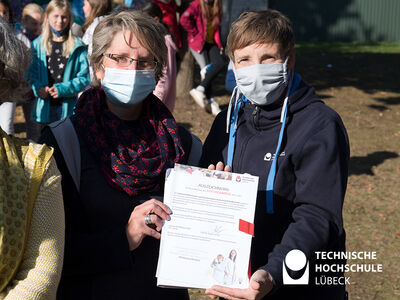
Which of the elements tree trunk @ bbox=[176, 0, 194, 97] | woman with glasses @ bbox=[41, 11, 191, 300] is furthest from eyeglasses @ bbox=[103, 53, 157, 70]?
tree trunk @ bbox=[176, 0, 194, 97]

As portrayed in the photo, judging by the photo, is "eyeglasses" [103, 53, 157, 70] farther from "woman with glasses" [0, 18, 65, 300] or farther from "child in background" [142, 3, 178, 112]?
"child in background" [142, 3, 178, 112]

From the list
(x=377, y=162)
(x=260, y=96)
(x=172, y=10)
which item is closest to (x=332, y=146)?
(x=260, y=96)

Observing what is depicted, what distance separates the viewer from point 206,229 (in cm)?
221

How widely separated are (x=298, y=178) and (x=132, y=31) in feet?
3.31

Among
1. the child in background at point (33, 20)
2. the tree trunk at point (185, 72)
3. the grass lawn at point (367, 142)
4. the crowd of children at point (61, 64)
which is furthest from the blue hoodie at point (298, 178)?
the tree trunk at point (185, 72)

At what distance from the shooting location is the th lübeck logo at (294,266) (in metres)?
2.32

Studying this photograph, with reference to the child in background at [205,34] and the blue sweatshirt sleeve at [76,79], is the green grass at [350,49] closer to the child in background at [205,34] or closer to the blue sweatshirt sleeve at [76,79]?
the child in background at [205,34]

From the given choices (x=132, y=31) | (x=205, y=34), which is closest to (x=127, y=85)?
(x=132, y=31)

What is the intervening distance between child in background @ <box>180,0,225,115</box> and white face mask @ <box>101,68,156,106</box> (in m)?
6.97

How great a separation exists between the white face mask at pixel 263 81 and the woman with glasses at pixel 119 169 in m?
0.39

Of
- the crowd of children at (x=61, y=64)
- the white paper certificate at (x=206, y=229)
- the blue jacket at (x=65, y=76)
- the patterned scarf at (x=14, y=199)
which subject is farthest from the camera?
the blue jacket at (x=65, y=76)

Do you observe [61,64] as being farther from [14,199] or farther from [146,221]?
[14,199]

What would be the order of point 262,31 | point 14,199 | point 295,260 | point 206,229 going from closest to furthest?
point 14,199
point 206,229
point 295,260
point 262,31

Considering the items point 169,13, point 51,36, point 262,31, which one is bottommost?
point 169,13
